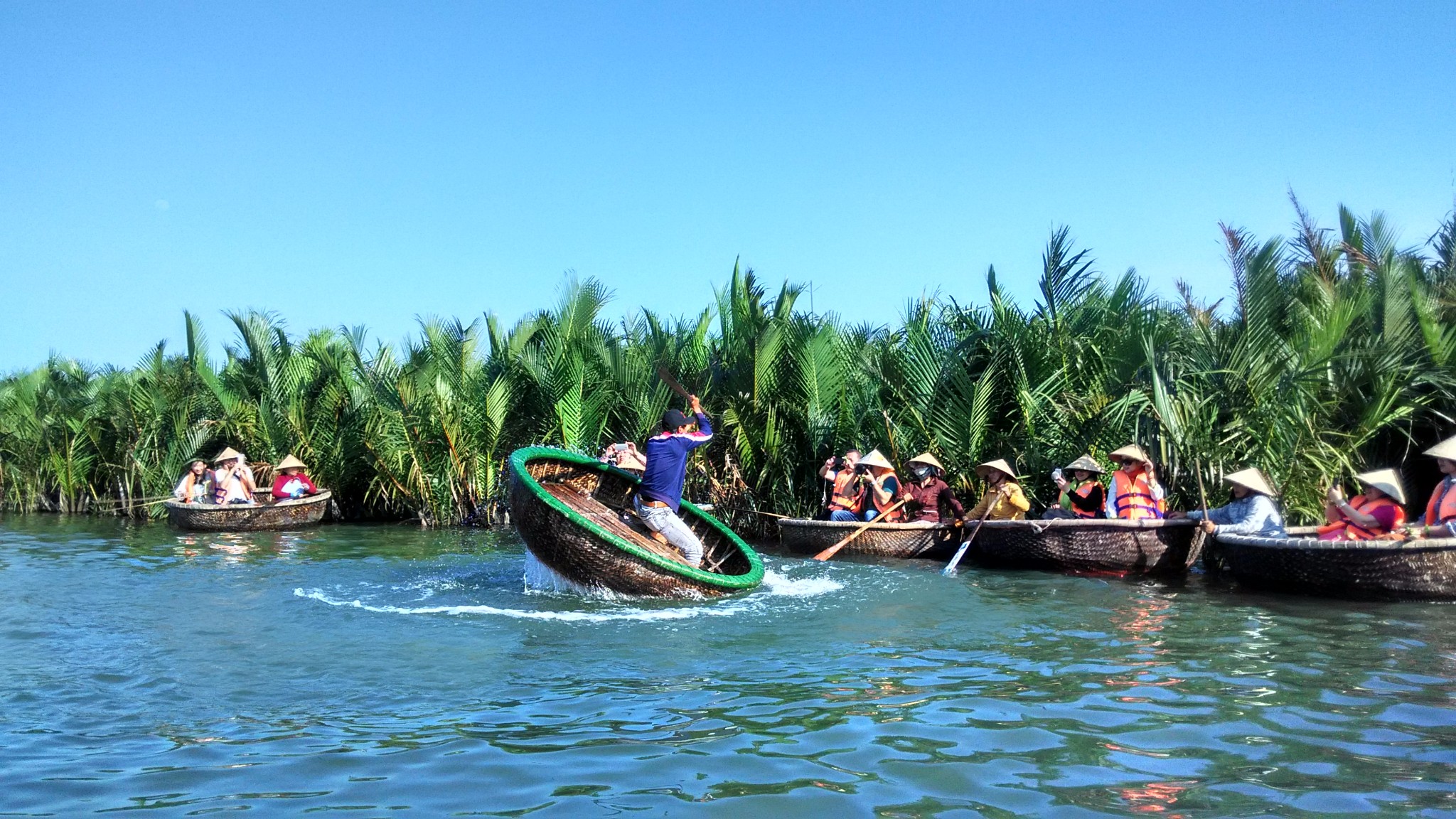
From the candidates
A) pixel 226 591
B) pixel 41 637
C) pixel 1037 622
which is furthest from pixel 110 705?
pixel 1037 622

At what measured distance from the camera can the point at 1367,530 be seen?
9.99m

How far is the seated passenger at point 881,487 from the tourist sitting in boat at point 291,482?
10109 millimetres

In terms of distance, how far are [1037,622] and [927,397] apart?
579 cm

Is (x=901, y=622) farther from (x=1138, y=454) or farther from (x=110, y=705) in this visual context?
(x=110, y=705)

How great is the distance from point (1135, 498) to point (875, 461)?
350 cm

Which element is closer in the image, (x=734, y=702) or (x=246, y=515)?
(x=734, y=702)

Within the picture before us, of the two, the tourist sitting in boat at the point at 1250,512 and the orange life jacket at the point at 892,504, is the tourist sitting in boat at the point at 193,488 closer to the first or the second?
the orange life jacket at the point at 892,504

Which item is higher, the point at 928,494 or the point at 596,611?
the point at 928,494

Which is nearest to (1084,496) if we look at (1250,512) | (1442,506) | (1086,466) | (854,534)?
(1086,466)

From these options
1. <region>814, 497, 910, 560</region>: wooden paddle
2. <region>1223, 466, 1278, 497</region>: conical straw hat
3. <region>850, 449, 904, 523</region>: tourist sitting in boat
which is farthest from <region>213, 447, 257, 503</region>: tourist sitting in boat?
<region>1223, 466, 1278, 497</region>: conical straw hat

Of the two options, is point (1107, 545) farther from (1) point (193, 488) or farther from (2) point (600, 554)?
(1) point (193, 488)

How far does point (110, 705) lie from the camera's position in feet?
21.1

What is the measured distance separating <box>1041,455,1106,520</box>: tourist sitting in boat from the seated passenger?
→ 7.04 feet

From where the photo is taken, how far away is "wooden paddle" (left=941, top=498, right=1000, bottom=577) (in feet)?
39.0
